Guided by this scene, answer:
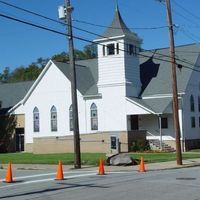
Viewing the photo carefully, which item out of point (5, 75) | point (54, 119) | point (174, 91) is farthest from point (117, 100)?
point (5, 75)

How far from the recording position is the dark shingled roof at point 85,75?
53.1m

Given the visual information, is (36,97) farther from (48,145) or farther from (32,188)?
(32,188)

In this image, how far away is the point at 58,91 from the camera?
5412cm

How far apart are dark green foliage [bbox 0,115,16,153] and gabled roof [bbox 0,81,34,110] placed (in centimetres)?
254

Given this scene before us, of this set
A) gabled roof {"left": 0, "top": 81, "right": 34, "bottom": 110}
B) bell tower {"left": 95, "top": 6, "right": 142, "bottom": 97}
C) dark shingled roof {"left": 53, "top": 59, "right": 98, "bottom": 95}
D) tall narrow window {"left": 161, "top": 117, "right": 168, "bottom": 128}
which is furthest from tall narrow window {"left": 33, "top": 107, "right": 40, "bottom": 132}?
tall narrow window {"left": 161, "top": 117, "right": 168, "bottom": 128}

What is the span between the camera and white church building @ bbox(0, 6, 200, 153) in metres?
49.1

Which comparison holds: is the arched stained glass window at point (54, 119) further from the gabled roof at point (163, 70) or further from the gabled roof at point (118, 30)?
the gabled roof at point (163, 70)

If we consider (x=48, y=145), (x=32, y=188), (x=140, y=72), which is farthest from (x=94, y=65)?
(x=32, y=188)

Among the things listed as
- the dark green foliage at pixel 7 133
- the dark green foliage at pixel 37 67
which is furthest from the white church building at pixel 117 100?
the dark green foliage at pixel 37 67

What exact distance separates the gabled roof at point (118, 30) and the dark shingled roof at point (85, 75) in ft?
16.3

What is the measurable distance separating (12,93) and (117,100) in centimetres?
1796

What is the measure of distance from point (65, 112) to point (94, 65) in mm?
7527

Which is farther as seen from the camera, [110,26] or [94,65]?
[94,65]

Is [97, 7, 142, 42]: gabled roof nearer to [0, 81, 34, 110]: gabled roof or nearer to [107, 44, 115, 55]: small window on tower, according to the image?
[107, 44, 115, 55]: small window on tower
